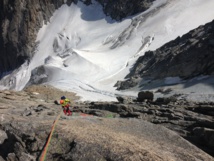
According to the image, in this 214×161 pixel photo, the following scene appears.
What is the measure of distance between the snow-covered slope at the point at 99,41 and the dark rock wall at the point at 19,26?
2.97 m

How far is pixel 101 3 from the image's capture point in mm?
110125

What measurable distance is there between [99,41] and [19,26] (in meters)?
26.9

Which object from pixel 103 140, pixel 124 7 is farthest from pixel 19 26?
pixel 103 140

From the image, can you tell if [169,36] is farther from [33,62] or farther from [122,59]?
[33,62]

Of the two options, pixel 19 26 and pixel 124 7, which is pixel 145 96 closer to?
pixel 124 7

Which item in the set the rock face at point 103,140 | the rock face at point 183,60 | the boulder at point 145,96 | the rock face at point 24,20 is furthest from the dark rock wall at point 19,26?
the rock face at point 103,140

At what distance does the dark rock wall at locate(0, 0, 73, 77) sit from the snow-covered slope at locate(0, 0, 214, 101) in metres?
2.97

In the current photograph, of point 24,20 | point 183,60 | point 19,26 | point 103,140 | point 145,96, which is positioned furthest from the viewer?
point 19,26

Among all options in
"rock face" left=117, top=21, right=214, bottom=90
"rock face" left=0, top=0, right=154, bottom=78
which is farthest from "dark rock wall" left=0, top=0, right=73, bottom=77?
"rock face" left=117, top=21, right=214, bottom=90

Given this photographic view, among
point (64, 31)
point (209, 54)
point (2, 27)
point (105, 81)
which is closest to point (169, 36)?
point (105, 81)

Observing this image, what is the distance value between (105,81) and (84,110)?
44.0m

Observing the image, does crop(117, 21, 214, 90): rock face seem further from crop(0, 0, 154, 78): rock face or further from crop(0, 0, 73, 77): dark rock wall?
crop(0, 0, 73, 77): dark rock wall

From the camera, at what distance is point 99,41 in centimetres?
9056

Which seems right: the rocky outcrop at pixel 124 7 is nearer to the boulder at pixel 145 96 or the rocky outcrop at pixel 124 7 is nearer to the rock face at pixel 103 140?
the boulder at pixel 145 96
